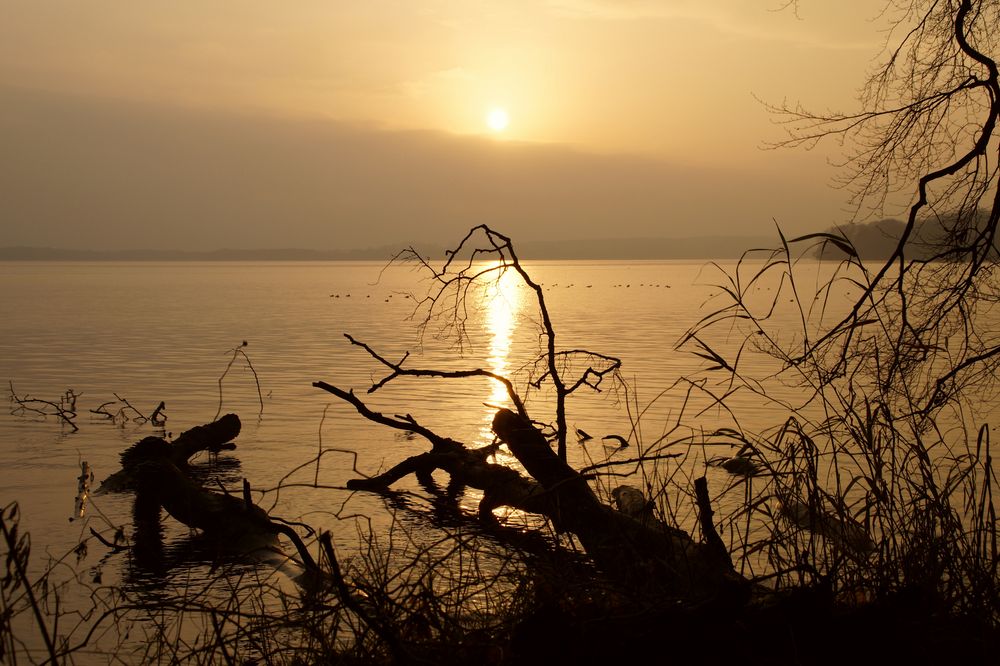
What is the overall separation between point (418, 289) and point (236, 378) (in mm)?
87669

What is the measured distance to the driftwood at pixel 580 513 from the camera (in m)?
4.57

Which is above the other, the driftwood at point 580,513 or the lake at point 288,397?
the driftwood at point 580,513

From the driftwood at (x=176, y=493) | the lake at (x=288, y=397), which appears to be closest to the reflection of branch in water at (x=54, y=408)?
the lake at (x=288, y=397)

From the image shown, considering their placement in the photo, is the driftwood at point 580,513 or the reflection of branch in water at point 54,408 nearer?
the driftwood at point 580,513

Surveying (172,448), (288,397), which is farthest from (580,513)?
(288,397)

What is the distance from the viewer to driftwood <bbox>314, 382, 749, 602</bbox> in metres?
4.57

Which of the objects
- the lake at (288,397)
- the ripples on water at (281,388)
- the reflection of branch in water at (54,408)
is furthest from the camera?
the reflection of branch in water at (54,408)

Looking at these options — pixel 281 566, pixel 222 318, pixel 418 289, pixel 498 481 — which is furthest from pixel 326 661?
pixel 418 289

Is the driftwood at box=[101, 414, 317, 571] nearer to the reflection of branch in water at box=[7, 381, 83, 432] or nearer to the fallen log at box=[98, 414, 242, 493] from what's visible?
the fallen log at box=[98, 414, 242, 493]

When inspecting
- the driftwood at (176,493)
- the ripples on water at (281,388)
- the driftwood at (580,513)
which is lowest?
the ripples on water at (281,388)

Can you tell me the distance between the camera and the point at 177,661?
4.71 meters

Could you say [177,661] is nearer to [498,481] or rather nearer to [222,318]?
[498,481]

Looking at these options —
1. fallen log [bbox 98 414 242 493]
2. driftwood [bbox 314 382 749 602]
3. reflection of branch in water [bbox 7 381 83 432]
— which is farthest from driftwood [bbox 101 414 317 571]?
reflection of branch in water [bbox 7 381 83 432]

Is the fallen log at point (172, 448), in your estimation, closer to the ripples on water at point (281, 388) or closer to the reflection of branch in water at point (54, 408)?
the ripples on water at point (281, 388)
